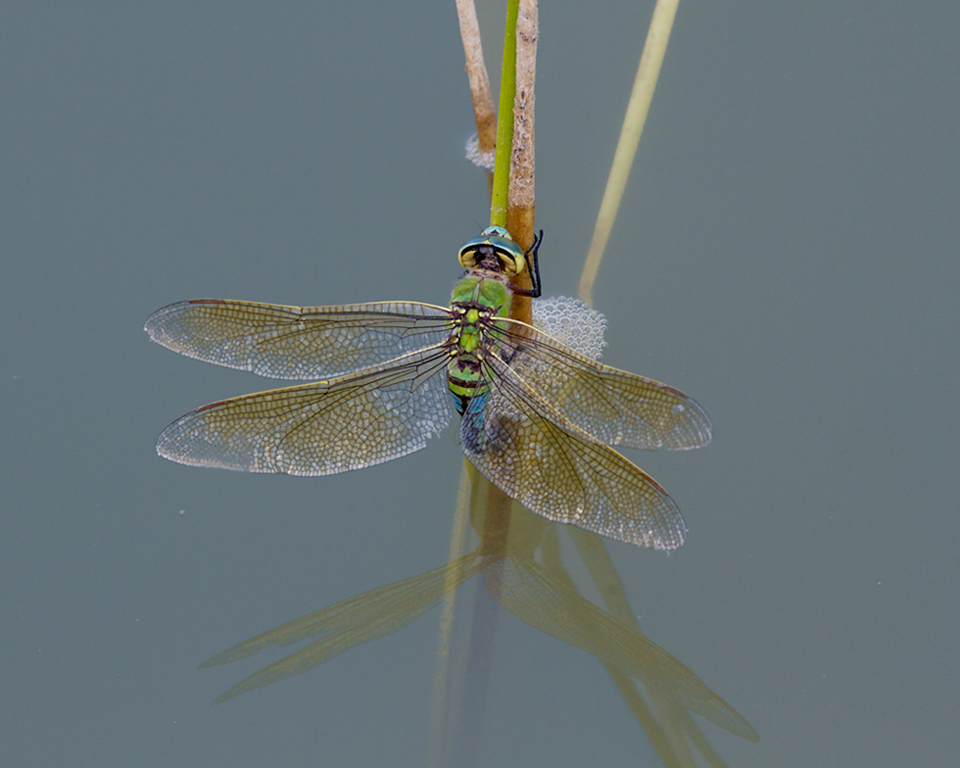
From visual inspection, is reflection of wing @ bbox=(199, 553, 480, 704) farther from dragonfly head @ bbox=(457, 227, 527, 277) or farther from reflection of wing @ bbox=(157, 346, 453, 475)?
dragonfly head @ bbox=(457, 227, 527, 277)

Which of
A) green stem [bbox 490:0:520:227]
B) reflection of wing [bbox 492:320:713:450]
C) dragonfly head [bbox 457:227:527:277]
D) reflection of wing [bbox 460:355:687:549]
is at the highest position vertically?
green stem [bbox 490:0:520:227]

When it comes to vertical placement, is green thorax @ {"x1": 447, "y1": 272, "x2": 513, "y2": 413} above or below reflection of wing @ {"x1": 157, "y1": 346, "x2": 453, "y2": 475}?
above

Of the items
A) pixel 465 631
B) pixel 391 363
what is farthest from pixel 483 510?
pixel 391 363

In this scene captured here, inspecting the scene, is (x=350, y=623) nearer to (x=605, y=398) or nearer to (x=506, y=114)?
(x=605, y=398)

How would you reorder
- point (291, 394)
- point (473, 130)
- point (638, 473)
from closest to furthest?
point (638, 473) < point (291, 394) < point (473, 130)

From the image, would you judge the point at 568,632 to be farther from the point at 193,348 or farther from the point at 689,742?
the point at 193,348

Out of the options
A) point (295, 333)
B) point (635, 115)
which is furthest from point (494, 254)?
point (635, 115)

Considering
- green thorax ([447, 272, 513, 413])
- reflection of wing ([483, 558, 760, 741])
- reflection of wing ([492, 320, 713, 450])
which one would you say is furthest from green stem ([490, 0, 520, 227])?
reflection of wing ([483, 558, 760, 741])

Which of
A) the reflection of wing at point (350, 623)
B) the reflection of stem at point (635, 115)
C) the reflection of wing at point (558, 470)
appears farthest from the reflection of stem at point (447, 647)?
the reflection of stem at point (635, 115)
